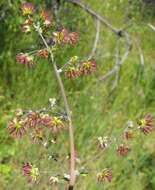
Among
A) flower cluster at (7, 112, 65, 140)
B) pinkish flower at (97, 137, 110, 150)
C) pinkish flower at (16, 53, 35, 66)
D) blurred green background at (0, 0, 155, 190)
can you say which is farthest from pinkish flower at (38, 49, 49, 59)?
blurred green background at (0, 0, 155, 190)

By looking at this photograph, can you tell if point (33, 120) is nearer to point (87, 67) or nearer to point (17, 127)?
point (17, 127)

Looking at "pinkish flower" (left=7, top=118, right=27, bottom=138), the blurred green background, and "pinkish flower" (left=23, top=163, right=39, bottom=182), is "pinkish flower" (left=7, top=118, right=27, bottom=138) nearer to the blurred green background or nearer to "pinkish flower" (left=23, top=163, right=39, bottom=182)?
"pinkish flower" (left=23, top=163, right=39, bottom=182)

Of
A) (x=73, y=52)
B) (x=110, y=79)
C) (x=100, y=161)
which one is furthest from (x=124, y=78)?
(x=100, y=161)

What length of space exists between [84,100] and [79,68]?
2.57 meters

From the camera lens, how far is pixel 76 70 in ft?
6.33

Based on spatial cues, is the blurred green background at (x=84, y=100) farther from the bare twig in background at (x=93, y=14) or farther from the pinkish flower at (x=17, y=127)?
the pinkish flower at (x=17, y=127)

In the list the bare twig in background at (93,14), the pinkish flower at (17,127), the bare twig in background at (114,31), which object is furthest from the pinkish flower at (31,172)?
the bare twig in background at (93,14)

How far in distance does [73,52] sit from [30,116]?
3058 mm

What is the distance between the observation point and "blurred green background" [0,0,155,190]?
3916mm

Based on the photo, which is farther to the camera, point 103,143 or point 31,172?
point 103,143

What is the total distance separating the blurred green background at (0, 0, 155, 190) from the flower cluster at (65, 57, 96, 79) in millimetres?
1655

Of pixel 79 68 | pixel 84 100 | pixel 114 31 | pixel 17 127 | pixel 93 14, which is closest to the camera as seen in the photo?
pixel 17 127

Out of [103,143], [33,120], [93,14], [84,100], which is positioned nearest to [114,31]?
[93,14]

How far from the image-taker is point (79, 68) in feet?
6.37
